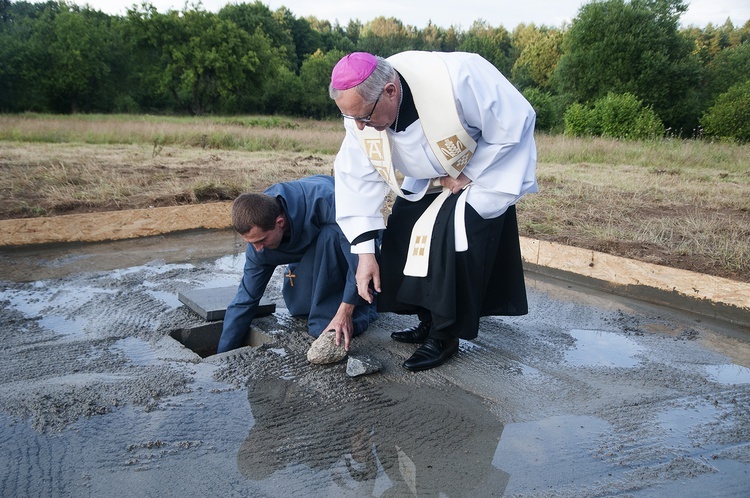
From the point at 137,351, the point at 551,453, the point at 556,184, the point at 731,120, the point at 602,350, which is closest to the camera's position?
the point at 551,453

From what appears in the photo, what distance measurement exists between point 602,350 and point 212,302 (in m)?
2.73

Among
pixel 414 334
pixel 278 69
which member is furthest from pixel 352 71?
pixel 278 69

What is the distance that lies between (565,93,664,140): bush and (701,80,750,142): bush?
10.0 ft

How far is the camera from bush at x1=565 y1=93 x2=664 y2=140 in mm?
24578

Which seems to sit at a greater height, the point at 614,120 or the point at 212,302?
the point at 614,120

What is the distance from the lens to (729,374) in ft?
12.3

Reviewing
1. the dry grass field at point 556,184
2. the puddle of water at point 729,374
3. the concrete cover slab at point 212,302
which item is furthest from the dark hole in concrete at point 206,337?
the dry grass field at point 556,184

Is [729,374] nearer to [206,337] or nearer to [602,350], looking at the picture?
[602,350]

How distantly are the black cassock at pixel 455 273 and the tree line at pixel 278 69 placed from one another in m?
22.0

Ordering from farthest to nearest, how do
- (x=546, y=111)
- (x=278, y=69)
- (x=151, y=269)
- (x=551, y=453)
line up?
(x=278, y=69) → (x=546, y=111) → (x=151, y=269) → (x=551, y=453)

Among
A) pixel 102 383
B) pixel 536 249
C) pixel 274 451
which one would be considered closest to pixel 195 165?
pixel 536 249

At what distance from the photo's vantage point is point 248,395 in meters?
3.36

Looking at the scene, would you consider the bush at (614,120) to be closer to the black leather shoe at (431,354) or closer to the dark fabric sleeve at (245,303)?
the black leather shoe at (431,354)

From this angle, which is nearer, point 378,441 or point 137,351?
point 378,441
